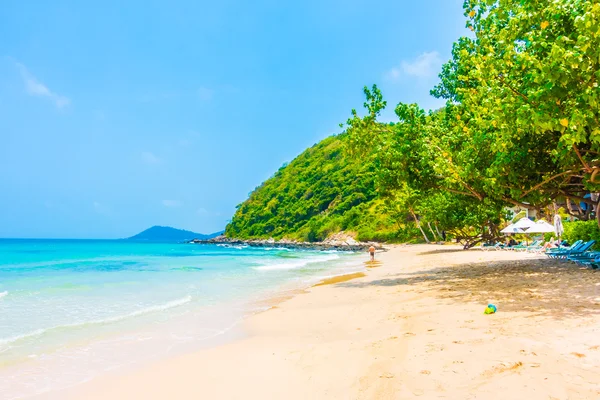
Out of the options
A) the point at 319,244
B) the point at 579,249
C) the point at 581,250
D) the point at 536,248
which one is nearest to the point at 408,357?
the point at 581,250

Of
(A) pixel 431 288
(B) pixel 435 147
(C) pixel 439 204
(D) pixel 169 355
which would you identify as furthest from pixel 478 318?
(C) pixel 439 204

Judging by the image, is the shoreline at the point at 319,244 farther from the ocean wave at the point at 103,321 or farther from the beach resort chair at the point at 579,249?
the ocean wave at the point at 103,321

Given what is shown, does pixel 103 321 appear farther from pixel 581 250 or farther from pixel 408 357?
pixel 581 250

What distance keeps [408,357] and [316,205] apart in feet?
333

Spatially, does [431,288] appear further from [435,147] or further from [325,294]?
[435,147]

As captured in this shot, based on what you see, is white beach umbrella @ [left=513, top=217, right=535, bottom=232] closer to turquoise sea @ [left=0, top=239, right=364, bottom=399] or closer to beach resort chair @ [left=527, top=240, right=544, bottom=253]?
beach resort chair @ [left=527, top=240, right=544, bottom=253]

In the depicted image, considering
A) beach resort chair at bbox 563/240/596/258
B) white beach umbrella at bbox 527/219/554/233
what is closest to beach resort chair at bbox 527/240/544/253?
white beach umbrella at bbox 527/219/554/233

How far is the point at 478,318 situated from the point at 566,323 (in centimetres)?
129

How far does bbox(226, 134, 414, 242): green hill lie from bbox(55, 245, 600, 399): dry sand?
5827cm

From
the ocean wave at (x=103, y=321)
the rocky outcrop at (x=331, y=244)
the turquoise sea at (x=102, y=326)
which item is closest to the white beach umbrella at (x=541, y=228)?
the turquoise sea at (x=102, y=326)

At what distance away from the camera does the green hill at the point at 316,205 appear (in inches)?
3275

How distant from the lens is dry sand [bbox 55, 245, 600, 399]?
13.3ft

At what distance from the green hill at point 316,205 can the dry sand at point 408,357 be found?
5827cm

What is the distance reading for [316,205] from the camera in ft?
349
